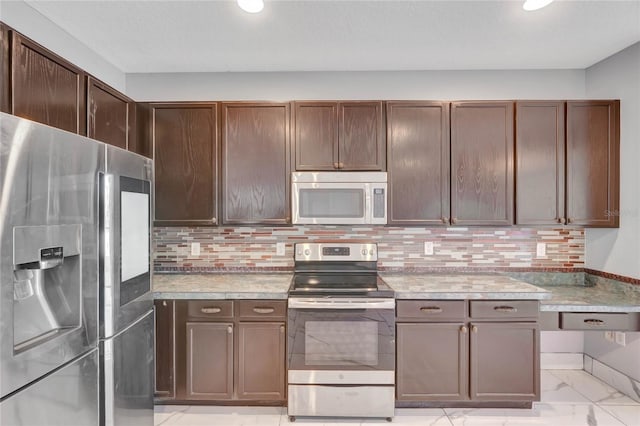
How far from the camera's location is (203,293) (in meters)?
2.43

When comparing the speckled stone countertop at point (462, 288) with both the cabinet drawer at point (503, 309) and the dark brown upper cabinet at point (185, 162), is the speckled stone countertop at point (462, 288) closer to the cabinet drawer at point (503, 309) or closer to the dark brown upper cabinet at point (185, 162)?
the cabinet drawer at point (503, 309)

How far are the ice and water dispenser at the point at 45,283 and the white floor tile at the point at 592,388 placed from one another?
134 inches

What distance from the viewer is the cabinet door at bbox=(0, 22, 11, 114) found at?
1.56m

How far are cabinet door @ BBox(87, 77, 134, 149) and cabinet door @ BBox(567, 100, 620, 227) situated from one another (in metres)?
3.34

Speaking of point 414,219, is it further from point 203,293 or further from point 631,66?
point 631,66

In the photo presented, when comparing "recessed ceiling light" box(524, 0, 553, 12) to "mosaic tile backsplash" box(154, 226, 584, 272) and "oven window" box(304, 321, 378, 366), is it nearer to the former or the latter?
"mosaic tile backsplash" box(154, 226, 584, 272)

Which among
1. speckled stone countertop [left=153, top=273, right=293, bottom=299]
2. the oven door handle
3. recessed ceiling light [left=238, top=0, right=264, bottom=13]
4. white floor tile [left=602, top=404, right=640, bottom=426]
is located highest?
recessed ceiling light [left=238, top=0, right=264, bottom=13]

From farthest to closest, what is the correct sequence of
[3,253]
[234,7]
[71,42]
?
[71,42]
[234,7]
[3,253]

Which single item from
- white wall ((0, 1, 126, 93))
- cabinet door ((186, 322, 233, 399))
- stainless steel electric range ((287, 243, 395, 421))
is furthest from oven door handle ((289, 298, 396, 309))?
white wall ((0, 1, 126, 93))

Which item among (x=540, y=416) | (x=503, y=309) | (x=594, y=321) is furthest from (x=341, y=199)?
(x=540, y=416)

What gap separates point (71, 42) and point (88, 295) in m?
1.83

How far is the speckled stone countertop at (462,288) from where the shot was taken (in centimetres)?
240

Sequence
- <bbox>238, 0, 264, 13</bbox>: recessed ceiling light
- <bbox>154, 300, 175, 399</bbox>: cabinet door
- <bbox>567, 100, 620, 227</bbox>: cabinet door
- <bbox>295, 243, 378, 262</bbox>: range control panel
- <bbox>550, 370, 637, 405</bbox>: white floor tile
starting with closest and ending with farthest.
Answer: <bbox>238, 0, 264, 13</bbox>: recessed ceiling light < <bbox>154, 300, 175, 399</bbox>: cabinet door < <bbox>550, 370, 637, 405</bbox>: white floor tile < <bbox>567, 100, 620, 227</bbox>: cabinet door < <bbox>295, 243, 378, 262</bbox>: range control panel

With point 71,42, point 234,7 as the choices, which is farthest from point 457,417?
point 71,42
